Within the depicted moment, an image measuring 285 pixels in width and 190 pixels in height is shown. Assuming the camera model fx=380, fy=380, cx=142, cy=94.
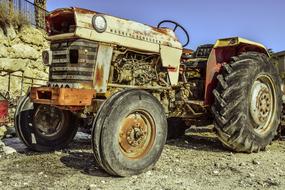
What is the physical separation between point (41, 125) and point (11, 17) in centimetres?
725

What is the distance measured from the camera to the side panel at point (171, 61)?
5656 mm

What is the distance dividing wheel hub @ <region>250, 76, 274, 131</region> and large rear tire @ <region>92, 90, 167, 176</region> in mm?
1995

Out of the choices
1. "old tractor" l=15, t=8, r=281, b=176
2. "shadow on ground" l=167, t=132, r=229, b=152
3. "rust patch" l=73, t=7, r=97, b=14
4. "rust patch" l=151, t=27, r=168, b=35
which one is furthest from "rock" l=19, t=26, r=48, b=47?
"rust patch" l=73, t=7, r=97, b=14

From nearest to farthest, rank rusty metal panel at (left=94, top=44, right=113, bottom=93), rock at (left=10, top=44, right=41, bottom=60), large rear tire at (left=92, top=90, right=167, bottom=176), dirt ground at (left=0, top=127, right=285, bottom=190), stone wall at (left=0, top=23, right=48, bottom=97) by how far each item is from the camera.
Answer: dirt ground at (left=0, top=127, right=285, bottom=190) → large rear tire at (left=92, top=90, right=167, bottom=176) → rusty metal panel at (left=94, top=44, right=113, bottom=93) → stone wall at (left=0, top=23, right=48, bottom=97) → rock at (left=10, top=44, right=41, bottom=60)

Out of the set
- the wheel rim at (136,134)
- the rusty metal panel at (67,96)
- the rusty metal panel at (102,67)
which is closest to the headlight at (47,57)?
the rusty metal panel at (67,96)

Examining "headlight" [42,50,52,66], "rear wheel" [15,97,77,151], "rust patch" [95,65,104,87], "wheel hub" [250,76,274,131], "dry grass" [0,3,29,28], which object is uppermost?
"dry grass" [0,3,29,28]

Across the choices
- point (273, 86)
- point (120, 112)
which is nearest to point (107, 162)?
point (120, 112)

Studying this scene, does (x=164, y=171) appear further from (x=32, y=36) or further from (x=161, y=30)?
(x=32, y=36)

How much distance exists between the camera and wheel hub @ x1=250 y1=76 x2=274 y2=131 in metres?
6.11

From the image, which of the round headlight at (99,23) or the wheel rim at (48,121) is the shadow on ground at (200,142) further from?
the round headlight at (99,23)

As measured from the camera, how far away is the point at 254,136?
5.93 meters

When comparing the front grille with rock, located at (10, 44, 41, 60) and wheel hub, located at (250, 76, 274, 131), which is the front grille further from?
rock, located at (10, 44, 41, 60)

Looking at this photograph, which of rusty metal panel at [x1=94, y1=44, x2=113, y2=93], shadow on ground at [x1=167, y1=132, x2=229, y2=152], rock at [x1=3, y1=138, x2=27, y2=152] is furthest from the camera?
shadow on ground at [x1=167, y1=132, x2=229, y2=152]

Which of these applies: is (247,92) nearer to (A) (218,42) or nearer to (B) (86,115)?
(A) (218,42)
